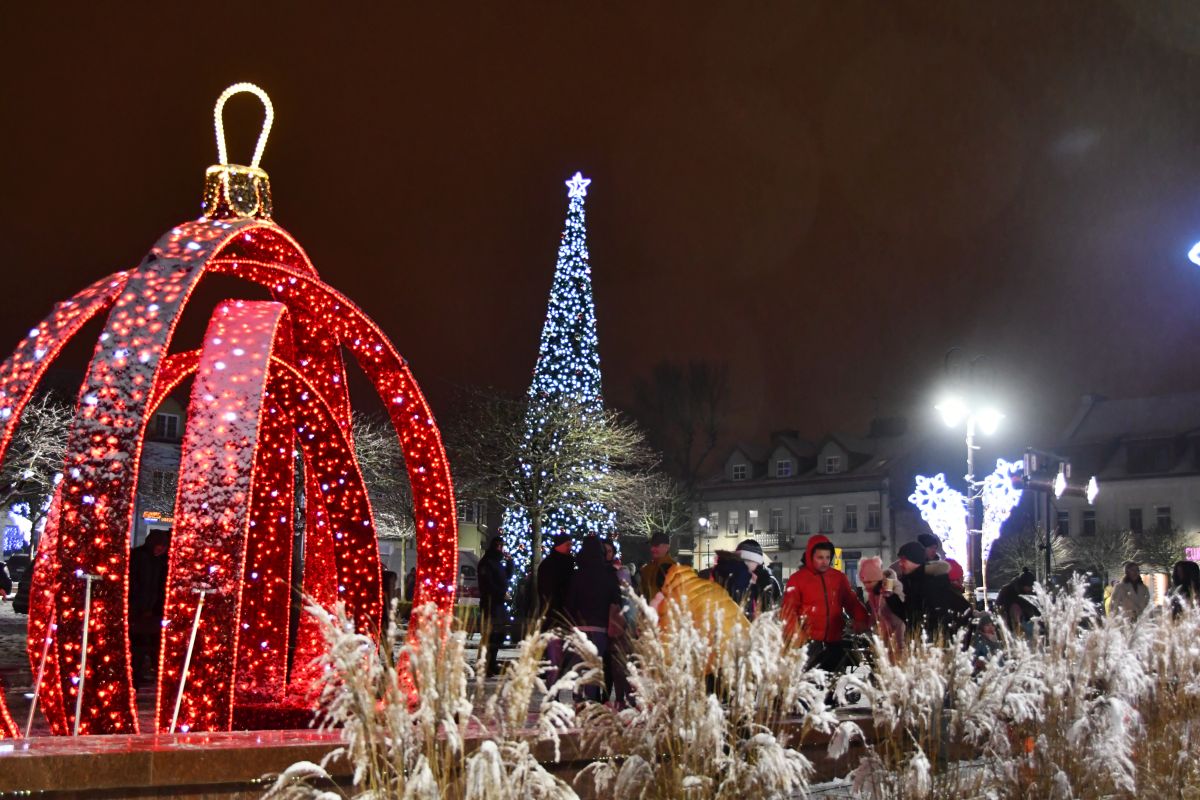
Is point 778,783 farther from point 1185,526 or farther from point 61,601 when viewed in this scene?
point 1185,526

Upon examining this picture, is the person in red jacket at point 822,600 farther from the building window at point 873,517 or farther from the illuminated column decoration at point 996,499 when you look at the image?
the building window at point 873,517

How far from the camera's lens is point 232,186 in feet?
28.6

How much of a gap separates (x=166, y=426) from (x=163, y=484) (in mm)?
13696

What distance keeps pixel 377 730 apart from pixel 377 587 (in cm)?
498

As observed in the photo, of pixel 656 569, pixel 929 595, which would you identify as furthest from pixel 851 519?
pixel 929 595

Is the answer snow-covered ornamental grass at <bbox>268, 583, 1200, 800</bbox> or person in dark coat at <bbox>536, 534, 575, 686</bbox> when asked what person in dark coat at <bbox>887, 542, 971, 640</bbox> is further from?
person in dark coat at <bbox>536, 534, 575, 686</bbox>

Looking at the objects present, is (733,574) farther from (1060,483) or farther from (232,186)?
(1060,483)

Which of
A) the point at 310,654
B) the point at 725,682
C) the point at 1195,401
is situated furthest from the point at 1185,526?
the point at 725,682

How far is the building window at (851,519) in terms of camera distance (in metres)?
60.2

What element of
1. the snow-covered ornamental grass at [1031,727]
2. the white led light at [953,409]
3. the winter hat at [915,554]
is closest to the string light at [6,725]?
the snow-covered ornamental grass at [1031,727]

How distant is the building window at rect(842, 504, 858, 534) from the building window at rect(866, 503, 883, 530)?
2.10 feet

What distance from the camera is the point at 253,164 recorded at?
29.1 feet

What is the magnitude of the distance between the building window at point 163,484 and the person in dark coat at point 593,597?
38.3m

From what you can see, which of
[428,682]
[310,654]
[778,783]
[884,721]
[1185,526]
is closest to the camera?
[428,682]
